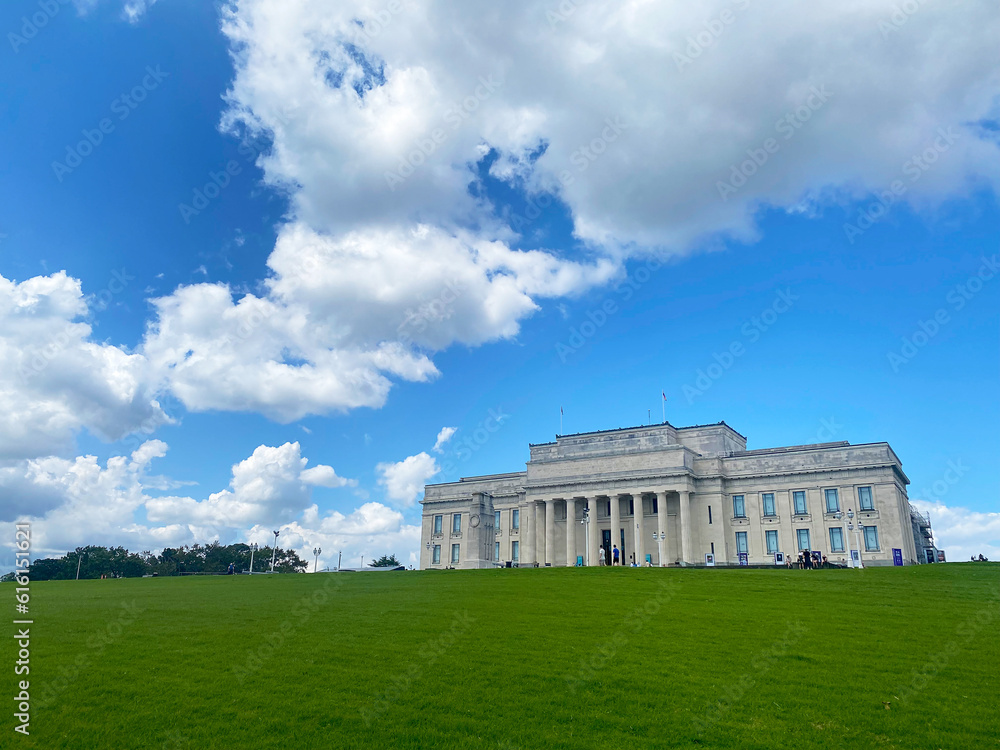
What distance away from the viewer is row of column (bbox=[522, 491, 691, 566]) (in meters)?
71.6

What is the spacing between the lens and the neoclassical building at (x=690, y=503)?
215 ft

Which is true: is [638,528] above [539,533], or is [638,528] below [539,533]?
above

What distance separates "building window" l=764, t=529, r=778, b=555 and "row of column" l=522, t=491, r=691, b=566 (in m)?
7.55

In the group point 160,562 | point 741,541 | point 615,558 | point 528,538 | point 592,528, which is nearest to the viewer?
point 741,541

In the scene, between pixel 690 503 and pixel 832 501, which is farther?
pixel 690 503

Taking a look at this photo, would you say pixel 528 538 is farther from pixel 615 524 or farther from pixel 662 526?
pixel 662 526

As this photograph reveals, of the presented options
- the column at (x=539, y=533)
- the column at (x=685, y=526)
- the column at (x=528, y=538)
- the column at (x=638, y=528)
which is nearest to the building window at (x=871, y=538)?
the column at (x=685, y=526)

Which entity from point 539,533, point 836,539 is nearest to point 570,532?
point 539,533

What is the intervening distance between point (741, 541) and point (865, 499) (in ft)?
40.4

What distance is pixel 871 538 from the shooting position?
212ft

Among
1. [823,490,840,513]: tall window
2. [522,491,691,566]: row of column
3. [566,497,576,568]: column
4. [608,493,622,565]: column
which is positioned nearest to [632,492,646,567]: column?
[522,491,691,566]: row of column

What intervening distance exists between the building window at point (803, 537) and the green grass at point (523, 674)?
122 ft

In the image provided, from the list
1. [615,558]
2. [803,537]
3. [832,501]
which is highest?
[832,501]

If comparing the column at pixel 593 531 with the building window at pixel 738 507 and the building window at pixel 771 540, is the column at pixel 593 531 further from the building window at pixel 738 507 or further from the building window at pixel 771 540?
the building window at pixel 771 540
